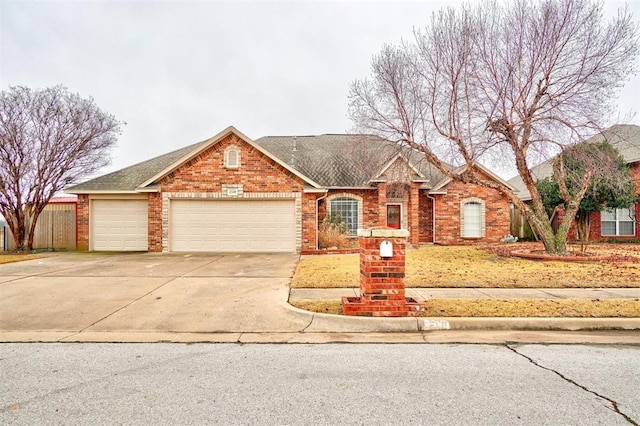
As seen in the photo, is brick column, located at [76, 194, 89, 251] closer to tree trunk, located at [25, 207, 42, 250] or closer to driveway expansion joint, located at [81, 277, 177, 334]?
tree trunk, located at [25, 207, 42, 250]

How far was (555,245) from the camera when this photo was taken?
Answer: 12.3m

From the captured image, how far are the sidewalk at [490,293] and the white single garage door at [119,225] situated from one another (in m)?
10.6

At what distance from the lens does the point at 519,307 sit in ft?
19.5

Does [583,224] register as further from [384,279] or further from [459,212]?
[384,279]

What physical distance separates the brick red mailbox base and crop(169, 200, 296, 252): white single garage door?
9.19 metres

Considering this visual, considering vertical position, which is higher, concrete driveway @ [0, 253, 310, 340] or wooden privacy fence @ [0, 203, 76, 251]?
wooden privacy fence @ [0, 203, 76, 251]

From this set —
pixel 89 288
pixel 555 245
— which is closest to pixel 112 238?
pixel 89 288

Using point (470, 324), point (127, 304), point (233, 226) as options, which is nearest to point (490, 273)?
point (470, 324)

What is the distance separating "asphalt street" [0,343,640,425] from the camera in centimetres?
293

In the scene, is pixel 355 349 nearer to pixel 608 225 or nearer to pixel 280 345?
pixel 280 345

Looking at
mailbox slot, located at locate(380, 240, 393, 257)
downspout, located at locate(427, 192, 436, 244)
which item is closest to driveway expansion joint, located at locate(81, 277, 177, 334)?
mailbox slot, located at locate(380, 240, 393, 257)

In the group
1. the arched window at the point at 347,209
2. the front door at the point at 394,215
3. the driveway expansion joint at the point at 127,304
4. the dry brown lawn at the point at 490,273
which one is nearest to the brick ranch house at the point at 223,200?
the front door at the point at 394,215

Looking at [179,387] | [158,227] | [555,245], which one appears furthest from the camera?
[158,227]

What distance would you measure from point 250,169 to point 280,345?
10.7m
